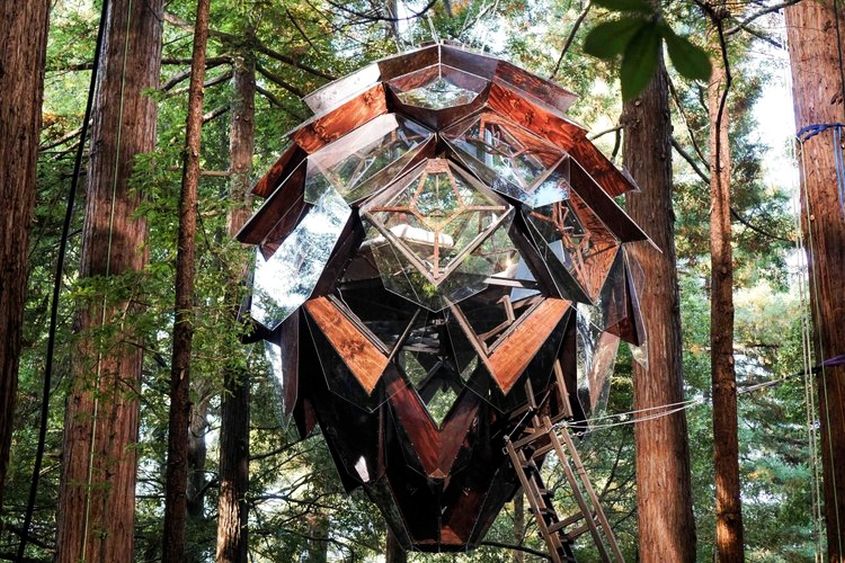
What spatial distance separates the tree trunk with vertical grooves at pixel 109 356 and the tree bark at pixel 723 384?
478 cm

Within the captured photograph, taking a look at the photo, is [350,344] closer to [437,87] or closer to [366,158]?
[366,158]

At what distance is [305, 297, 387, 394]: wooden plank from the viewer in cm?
610

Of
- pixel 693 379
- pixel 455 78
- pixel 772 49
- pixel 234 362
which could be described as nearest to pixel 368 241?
pixel 455 78

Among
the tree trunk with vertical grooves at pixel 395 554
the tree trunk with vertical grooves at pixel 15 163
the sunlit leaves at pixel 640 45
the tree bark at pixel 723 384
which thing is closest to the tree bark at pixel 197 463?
the tree trunk with vertical grooves at pixel 395 554

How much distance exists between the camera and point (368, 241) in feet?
19.9

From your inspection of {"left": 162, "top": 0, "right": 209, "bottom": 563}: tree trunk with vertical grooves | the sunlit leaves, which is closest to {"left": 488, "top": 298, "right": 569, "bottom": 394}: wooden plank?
{"left": 162, "top": 0, "right": 209, "bottom": 563}: tree trunk with vertical grooves

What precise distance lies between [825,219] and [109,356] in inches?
209

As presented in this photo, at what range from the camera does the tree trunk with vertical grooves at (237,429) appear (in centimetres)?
1184

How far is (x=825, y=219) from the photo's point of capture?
7.28 meters

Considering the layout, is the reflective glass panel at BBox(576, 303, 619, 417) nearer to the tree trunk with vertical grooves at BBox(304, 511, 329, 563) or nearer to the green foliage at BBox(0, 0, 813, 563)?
the green foliage at BBox(0, 0, 813, 563)

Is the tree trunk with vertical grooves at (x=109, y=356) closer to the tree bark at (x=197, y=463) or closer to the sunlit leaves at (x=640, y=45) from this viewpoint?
the sunlit leaves at (x=640, y=45)

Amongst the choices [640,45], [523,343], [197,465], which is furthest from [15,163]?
[197,465]

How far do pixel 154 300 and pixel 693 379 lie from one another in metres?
11.7

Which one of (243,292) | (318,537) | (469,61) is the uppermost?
(469,61)
